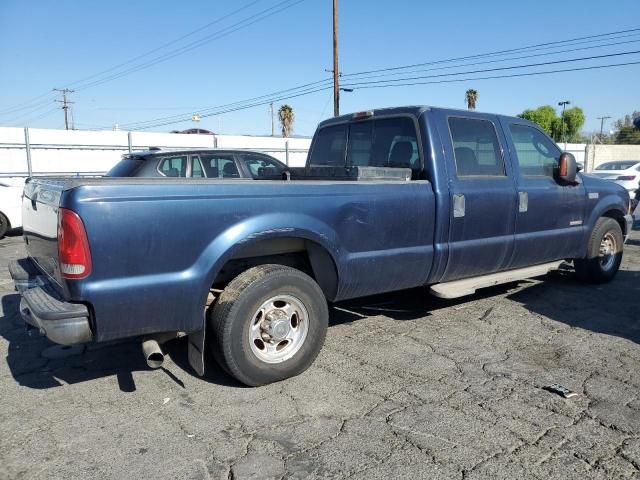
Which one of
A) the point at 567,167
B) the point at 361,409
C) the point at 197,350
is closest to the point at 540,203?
the point at 567,167

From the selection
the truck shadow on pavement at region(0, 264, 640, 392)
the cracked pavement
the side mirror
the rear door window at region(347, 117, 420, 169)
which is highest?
the rear door window at region(347, 117, 420, 169)

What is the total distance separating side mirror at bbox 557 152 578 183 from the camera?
5.50 m

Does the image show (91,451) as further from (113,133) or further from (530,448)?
(113,133)

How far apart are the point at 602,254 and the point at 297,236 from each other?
456 cm

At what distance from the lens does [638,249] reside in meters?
9.21

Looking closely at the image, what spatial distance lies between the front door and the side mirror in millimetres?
117

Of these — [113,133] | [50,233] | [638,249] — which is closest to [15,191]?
[113,133]

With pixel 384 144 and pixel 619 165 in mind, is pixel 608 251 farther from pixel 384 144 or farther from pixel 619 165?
pixel 619 165

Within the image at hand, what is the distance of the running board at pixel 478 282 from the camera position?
469cm

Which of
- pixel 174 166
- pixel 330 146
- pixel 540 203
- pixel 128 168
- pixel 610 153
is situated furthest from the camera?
pixel 610 153

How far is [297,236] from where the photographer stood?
365 centimetres

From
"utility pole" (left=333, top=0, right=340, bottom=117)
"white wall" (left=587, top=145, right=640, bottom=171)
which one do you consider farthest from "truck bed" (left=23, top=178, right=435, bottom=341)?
"white wall" (left=587, top=145, right=640, bottom=171)

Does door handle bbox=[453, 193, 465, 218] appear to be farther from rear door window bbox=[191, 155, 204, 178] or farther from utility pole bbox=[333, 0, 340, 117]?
utility pole bbox=[333, 0, 340, 117]

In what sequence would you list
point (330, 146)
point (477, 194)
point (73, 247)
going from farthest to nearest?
point (330, 146) → point (477, 194) → point (73, 247)
